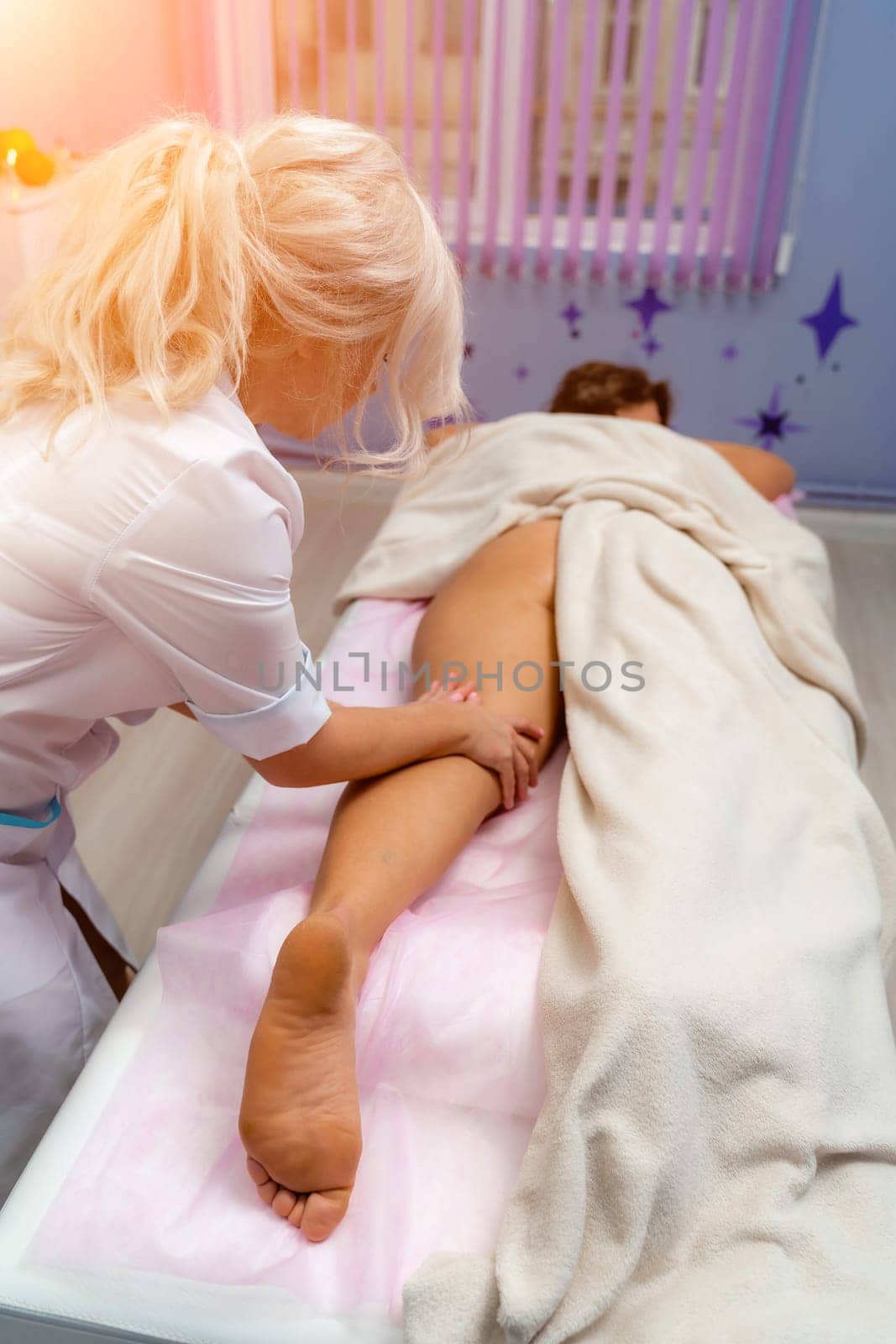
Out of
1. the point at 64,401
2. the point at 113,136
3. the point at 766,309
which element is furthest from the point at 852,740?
the point at 113,136

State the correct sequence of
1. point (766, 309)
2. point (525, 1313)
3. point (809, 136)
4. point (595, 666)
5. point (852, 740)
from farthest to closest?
point (766, 309) < point (809, 136) < point (852, 740) < point (595, 666) < point (525, 1313)

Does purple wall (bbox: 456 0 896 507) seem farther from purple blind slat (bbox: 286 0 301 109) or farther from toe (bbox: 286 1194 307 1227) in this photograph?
toe (bbox: 286 1194 307 1227)

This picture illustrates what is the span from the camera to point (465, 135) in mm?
2762

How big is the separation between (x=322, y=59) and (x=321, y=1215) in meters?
2.75

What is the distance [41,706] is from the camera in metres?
0.87

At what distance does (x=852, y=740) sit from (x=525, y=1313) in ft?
3.13

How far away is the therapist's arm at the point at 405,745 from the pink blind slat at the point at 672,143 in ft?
6.37

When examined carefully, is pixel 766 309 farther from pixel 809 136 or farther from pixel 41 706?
pixel 41 706

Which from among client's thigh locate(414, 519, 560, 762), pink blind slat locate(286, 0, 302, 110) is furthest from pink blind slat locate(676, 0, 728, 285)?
client's thigh locate(414, 519, 560, 762)

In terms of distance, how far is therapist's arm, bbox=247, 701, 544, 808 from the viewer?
3.24 ft

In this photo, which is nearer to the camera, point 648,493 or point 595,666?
point 595,666

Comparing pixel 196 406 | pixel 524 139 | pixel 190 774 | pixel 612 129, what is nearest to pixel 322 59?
pixel 524 139

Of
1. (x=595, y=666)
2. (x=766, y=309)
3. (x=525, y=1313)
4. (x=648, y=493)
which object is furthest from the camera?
(x=766, y=309)

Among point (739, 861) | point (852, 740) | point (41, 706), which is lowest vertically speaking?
point (852, 740)
